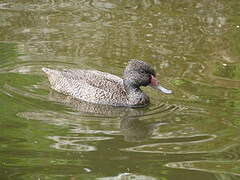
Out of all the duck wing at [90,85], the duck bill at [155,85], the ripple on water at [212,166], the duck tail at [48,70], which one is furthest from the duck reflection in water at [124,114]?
the ripple on water at [212,166]

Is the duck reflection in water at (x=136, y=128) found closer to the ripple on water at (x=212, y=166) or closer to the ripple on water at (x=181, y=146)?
the ripple on water at (x=181, y=146)

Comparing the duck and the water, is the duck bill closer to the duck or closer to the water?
the duck

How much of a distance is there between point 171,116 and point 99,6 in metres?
5.54

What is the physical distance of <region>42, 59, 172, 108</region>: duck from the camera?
10.3 m

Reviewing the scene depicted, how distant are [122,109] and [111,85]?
456 mm

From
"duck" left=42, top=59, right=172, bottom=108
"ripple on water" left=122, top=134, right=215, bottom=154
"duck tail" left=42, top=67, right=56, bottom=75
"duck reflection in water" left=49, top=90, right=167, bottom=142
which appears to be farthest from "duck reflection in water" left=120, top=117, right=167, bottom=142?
"duck tail" left=42, top=67, right=56, bottom=75

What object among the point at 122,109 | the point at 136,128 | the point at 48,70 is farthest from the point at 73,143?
the point at 48,70

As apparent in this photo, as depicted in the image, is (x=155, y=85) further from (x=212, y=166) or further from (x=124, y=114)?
(x=212, y=166)

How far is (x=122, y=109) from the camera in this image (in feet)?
33.3

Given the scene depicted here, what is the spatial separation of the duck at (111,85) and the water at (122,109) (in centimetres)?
17

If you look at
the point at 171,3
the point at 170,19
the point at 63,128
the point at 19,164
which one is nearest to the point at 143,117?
the point at 63,128

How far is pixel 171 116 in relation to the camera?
9.47 metres

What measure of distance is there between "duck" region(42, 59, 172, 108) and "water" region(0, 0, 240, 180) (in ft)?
0.57

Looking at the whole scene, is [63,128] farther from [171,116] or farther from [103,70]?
[103,70]
